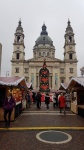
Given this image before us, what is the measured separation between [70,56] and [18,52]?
2118 centimetres

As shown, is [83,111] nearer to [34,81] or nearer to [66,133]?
[66,133]

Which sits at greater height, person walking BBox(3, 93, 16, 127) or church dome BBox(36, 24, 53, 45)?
church dome BBox(36, 24, 53, 45)

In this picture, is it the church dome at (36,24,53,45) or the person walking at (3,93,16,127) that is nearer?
the person walking at (3,93,16,127)

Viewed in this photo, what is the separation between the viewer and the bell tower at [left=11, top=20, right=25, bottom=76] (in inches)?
2699

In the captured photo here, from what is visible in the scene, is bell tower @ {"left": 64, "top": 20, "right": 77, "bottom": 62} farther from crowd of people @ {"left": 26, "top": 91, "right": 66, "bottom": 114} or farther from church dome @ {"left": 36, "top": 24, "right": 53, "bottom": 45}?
crowd of people @ {"left": 26, "top": 91, "right": 66, "bottom": 114}

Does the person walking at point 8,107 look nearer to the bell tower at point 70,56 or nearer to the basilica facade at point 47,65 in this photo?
the basilica facade at point 47,65

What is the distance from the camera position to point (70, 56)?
230ft

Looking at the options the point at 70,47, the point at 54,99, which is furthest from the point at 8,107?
the point at 70,47

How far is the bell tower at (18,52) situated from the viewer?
68.6 meters

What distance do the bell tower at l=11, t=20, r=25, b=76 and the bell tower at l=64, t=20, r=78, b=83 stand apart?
58.8 ft

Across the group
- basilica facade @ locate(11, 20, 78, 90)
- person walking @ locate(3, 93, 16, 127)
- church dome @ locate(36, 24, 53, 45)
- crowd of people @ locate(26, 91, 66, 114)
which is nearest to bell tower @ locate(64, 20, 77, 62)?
basilica facade @ locate(11, 20, 78, 90)

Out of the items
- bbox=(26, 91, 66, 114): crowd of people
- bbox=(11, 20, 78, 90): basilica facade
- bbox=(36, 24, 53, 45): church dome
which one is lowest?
bbox=(26, 91, 66, 114): crowd of people

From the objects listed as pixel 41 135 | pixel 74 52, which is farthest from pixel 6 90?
pixel 74 52

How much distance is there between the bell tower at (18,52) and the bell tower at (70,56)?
17914 millimetres
